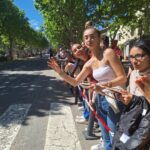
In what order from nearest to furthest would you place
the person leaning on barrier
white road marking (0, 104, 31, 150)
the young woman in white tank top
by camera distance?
1. the person leaning on barrier
2. the young woman in white tank top
3. white road marking (0, 104, 31, 150)

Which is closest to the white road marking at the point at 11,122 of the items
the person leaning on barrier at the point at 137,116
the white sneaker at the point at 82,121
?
the white sneaker at the point at 82,121

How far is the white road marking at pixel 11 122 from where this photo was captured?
6.32 meters

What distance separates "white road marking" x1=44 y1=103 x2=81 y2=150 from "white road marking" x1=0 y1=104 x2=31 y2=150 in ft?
2.12

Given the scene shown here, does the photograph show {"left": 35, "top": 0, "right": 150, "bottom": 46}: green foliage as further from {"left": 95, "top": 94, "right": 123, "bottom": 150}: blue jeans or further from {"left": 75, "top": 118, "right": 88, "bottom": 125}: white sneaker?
{"left": 95, "top": 94, "right": 123, "bottom": 150}: blue jeans

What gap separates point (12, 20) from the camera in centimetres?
6019

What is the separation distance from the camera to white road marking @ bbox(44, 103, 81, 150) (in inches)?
236

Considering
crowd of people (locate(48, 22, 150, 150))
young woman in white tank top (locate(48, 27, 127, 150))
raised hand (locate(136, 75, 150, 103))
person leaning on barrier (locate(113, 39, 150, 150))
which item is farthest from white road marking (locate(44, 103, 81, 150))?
raised hand (locate(136, 75, 150, 103))

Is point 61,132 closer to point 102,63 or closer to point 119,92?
point 102,63

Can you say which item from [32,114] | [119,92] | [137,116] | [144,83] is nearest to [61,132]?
[32,114]

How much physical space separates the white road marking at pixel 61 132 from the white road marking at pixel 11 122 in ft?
2.12

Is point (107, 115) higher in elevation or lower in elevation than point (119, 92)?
lower

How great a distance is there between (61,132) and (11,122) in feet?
4.80

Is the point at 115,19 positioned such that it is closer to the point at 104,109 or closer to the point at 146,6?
the point at 146,6

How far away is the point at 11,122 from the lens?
7.82 meters
